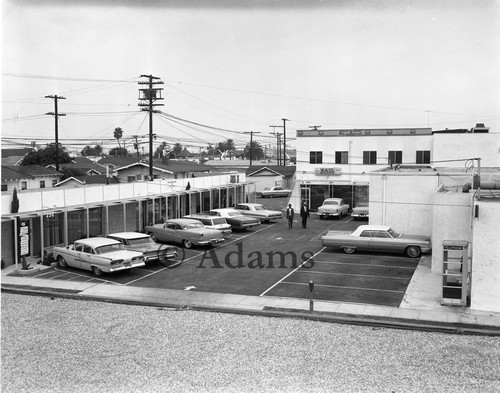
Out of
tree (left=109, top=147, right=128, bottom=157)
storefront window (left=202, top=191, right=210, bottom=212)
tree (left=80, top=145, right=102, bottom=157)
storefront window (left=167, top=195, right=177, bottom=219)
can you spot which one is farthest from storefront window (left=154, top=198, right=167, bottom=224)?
tree (left=80, top=145, right=102, bottom=157)

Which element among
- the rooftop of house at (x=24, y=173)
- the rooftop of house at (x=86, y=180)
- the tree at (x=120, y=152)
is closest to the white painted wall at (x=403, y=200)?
the rooftop of house at (x=86, y=180)

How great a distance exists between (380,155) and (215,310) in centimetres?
2652

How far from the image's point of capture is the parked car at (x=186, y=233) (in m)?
22.9

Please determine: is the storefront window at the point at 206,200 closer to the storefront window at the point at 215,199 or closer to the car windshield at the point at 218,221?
the storefront window at the point at 215,199

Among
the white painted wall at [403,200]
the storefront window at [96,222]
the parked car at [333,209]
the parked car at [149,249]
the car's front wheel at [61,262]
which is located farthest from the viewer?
the parked car at [333,209]

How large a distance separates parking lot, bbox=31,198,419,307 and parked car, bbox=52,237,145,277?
36cm

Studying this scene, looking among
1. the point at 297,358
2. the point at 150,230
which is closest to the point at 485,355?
the point at 297,358

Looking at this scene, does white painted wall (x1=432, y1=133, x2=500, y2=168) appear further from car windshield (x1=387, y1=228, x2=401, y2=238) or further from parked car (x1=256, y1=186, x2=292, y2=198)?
parked car (x1=256, y1=186, x2=292, y2=198)

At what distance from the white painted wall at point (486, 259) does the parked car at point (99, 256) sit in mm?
10874

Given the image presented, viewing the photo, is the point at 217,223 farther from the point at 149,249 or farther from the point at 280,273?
the point at 280,273

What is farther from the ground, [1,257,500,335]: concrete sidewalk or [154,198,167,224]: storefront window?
[154,198,167,224]: storefront window

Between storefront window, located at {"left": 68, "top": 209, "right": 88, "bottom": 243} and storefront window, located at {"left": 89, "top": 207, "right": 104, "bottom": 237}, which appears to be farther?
storefront window, located at {"left": 89, "top": 207, "right": 104, "bottom": 237}

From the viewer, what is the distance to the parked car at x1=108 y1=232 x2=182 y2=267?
1969cm

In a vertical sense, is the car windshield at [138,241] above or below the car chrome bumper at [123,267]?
above
